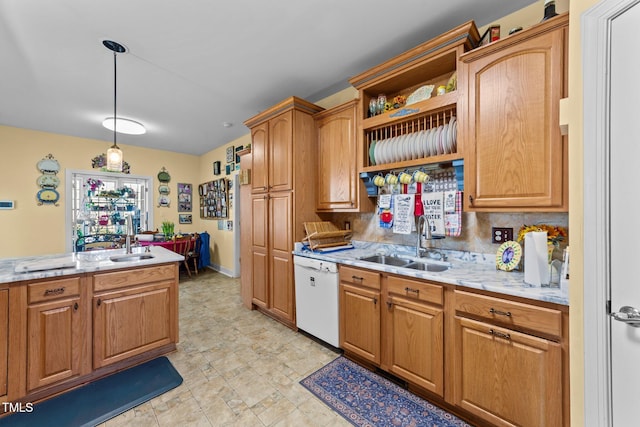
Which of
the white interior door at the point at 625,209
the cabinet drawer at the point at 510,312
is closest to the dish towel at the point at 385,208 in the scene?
the cabinet drawer at the point at 510,312

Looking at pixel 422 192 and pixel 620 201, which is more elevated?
Result: pixel 422 192

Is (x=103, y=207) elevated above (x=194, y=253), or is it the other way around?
(x=103, y=207)

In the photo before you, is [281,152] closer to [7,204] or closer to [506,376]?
[506,376]

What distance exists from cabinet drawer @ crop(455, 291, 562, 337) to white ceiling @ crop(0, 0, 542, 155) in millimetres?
1861

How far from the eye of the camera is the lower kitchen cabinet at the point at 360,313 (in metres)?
1.87

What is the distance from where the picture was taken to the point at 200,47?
2074 mm

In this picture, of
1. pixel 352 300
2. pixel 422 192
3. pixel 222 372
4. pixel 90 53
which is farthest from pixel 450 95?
pixel 90 53

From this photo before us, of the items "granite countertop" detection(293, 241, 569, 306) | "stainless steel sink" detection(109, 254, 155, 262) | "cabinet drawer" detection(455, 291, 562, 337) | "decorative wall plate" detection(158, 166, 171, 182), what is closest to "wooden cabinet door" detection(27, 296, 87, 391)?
"stainless steel sink" detection(109, 254, 155, 262)

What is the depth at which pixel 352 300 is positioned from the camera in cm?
203

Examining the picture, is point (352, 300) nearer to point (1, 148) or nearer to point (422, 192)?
point (422, 192)

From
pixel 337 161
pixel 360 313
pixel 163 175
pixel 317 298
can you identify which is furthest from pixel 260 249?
pixel 163 175

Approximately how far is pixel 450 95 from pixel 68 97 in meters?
4.01

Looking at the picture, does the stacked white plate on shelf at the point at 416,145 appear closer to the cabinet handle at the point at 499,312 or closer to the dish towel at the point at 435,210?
the dish towel at the point at 435,210

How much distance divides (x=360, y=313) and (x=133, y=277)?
1.79 m
